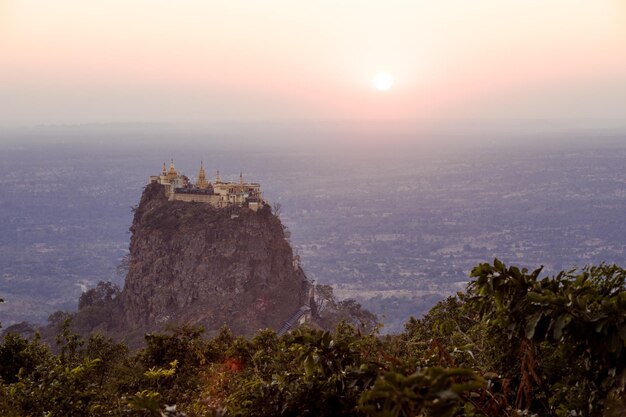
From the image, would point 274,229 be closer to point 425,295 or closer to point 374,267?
point 425,295

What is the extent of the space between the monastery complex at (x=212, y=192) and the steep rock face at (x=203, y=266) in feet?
2.47

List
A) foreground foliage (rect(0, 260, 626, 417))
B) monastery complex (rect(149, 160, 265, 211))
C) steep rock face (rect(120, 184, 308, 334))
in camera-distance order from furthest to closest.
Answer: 1. monastery complex (rect(149, 160, 265, 211))
2. steep rock face (rect(120, 184, 308, 334))
3. foreground foliage (rect(0, 260, 626, 417))

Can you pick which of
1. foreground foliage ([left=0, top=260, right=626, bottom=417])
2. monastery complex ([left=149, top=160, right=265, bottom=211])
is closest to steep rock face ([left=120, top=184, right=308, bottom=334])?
monastery complex ([left=149, top=160, right=265, bottom=211])

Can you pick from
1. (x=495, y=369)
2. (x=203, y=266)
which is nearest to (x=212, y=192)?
(x=203, y=266)

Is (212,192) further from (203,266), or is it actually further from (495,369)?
(495,369)

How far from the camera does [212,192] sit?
6475cm

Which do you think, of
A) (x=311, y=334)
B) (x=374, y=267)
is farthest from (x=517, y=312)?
(x=374, y=267)

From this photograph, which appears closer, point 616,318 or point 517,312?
point 616,318

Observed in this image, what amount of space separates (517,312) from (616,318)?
36.6 inches

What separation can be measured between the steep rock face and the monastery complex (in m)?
0.75

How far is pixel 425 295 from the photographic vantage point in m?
123

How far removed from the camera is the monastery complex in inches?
2490

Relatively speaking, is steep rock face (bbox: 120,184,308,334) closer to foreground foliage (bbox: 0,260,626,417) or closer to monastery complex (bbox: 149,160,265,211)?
monastery complex (bbox: 149,160,265,211)

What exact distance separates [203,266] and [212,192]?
24.9 ft
